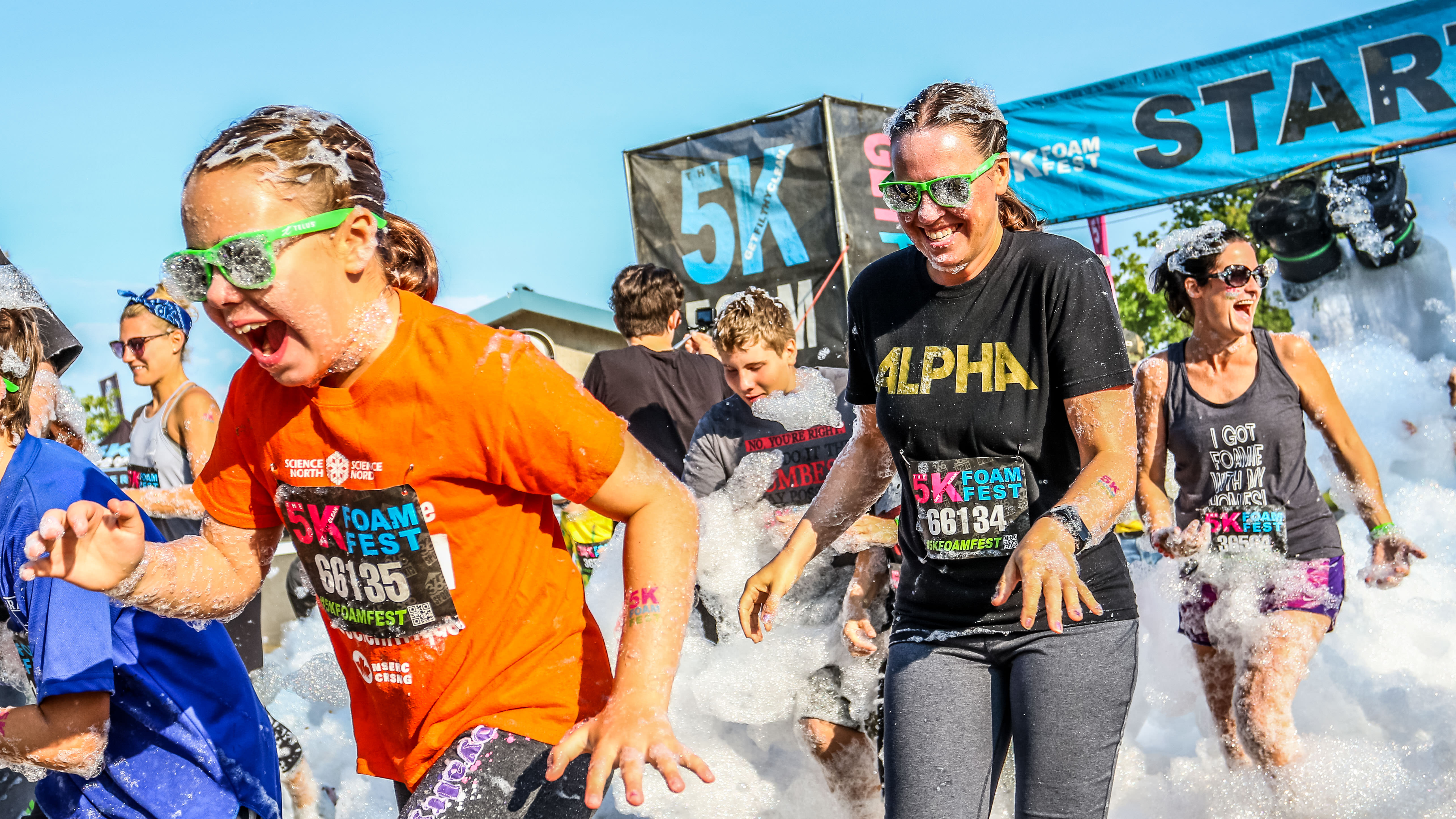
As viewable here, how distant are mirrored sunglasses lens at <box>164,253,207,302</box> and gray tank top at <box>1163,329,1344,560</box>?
362 cm

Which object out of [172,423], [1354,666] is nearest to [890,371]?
[172,423]

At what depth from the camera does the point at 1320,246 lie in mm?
7543

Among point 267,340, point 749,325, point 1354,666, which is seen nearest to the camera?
point 267,340

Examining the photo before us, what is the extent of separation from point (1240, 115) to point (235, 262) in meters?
6.85

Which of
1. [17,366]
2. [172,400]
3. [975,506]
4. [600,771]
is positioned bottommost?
[600,771]

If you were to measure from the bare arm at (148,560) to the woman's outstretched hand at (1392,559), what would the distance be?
4.08 metres

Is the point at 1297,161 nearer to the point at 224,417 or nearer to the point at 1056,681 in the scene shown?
the point at 1056,681

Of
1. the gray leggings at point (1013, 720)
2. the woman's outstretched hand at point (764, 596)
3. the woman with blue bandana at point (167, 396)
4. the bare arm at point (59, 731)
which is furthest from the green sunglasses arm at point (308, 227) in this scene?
the woman with blue bandana at point (167, 396)

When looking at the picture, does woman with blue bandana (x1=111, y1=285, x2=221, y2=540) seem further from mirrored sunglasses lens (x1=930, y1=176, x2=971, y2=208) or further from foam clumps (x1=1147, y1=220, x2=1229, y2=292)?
foam clumps (x1=1147, y1=220, x2=1229, y2=292)

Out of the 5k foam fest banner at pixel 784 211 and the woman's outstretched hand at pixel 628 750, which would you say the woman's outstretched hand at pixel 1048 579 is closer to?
the woman's outstretched hand at pixel 628 750

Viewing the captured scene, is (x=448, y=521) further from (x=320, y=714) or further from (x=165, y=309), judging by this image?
(x=320, y=714)

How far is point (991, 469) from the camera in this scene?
2441 millimetres

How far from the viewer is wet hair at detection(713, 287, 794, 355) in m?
4.34

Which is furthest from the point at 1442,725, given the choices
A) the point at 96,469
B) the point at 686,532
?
the point at 96,469
